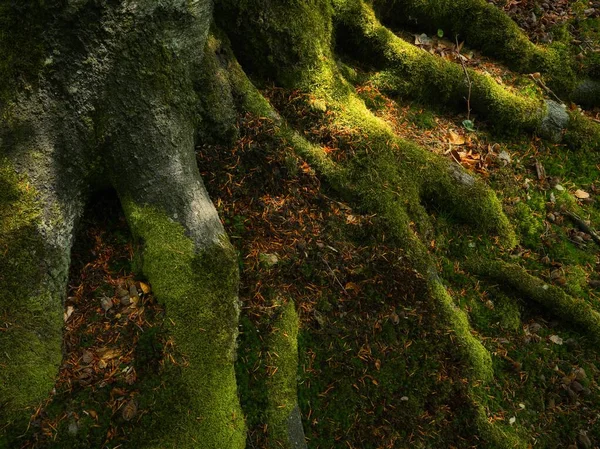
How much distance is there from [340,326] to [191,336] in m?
1.24

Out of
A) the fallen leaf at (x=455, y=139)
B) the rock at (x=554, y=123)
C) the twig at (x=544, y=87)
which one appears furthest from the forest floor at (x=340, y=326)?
the twig at (x=544, y=87)

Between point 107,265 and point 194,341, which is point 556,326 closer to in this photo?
point 194,341

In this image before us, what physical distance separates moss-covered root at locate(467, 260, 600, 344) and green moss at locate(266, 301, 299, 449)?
205cm

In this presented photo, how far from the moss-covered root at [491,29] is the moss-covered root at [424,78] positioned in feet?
2.51

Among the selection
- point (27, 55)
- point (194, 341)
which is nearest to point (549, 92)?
point (194, 341)

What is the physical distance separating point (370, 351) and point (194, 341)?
1.45m

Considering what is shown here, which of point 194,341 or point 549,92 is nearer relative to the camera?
point 194,341

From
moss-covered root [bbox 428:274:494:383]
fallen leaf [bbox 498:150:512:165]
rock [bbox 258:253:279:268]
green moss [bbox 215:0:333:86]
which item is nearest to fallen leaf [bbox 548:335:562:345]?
moss-covered root [bbox 428:274:494:383]

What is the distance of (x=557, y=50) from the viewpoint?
6312 mm

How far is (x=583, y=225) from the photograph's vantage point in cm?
515

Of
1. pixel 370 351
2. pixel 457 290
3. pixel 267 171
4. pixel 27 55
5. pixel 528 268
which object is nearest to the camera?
pixel 27 55

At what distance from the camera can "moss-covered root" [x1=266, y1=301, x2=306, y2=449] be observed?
3295 mm

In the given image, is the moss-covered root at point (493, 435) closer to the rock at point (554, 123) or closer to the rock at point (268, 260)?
the rock at point (268, 260)

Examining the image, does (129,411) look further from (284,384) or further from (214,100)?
(214,100)
